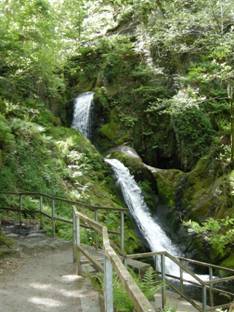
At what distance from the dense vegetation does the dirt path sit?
439 centimetres

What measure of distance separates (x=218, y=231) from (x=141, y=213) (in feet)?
12.3

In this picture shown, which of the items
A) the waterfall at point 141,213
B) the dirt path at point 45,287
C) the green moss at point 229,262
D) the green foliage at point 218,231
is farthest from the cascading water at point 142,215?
the dirt path at point 45,287

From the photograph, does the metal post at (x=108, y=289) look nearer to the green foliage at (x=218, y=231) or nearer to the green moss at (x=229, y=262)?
the green foliage at (x=218, y=231)

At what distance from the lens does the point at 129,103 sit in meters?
23.1

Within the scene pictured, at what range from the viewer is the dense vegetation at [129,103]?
46.3ft

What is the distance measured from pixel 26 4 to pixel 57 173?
742cm

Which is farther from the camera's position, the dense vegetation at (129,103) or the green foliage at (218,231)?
the dense vegetation at (129,103)

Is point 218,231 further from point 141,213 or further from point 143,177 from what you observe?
point 143,177

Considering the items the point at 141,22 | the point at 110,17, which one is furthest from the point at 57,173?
the point at 110,17

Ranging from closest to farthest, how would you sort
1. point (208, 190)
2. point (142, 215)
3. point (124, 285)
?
point (124, 285), point (208, 190), point (142, 215)

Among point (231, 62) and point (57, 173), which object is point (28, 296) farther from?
point (231, 62)

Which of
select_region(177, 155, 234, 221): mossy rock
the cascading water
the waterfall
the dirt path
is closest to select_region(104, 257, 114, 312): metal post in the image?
the dirt path

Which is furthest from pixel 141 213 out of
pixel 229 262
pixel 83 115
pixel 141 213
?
pixel 83 115

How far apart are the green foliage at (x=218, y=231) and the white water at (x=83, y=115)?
10.3 meters
